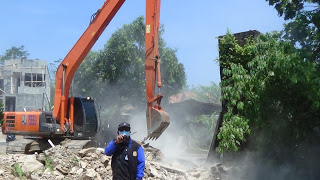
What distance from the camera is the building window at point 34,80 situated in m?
41.2

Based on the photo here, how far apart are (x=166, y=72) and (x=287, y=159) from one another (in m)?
18.5

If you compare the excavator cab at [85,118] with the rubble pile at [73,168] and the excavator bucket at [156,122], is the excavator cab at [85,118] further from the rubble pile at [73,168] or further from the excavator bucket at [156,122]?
the excavator bucket at [156,122]

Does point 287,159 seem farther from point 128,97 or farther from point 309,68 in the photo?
point 128,97

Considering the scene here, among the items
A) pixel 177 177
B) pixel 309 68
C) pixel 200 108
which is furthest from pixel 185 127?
pixel 309 68

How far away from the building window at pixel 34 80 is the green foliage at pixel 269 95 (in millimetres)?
33441

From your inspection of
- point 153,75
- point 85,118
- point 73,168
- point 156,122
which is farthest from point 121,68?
point 73,168

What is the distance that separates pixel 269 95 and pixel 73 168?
5.12 m

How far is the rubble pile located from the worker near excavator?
179 inches

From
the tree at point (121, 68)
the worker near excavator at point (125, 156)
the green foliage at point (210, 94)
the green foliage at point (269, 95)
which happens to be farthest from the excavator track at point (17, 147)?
the green foliage at point (210, 94)

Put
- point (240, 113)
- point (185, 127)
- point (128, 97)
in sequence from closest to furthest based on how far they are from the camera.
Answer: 1. point (240, 113)
2. point (128, 97)
3. point (185, 127)

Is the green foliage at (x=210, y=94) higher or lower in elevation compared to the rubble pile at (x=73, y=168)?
higher

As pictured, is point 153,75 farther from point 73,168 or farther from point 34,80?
point 34,80

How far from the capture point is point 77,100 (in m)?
13.8

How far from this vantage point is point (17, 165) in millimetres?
10742
